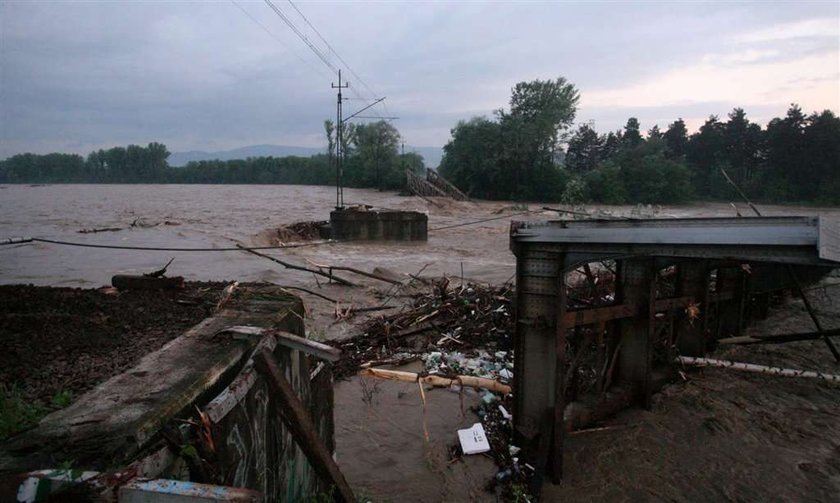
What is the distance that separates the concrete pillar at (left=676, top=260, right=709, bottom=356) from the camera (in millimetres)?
7383

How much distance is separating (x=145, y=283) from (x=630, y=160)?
54288 mm

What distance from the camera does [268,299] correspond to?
388 centimetres

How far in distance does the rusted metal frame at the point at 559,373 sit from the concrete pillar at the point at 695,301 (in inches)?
129

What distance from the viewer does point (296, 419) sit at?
271 cm

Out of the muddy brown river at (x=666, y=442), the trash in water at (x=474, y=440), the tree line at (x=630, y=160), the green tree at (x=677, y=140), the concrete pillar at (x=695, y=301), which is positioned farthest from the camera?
the green tree at (x=677, y=140)

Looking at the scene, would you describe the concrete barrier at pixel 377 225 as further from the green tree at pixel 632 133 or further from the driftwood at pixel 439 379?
the green tree at pixel 632 133

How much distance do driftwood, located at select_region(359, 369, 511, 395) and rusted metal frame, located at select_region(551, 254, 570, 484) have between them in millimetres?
1666

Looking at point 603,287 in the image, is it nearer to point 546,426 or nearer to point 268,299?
point 546,426

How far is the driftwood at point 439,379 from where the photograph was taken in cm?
703

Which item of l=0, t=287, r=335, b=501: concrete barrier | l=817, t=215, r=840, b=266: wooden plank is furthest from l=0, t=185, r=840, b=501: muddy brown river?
l=817, t=215, r=840, b=266: wooden plank

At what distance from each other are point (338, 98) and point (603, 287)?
1861 cm

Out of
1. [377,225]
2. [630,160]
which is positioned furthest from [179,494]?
[630,160]

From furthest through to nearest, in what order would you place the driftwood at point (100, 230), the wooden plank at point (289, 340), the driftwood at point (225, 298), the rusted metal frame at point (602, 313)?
the driftwood at point (100, 230) < the rusted metal frame at point (602, 313) < the driftwood at point (225, 298) < the wooden plank at point (289, 340)

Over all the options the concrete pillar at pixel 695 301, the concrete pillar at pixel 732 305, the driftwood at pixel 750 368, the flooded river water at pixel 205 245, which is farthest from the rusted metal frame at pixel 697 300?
the flooded river water at pixel 205 245
